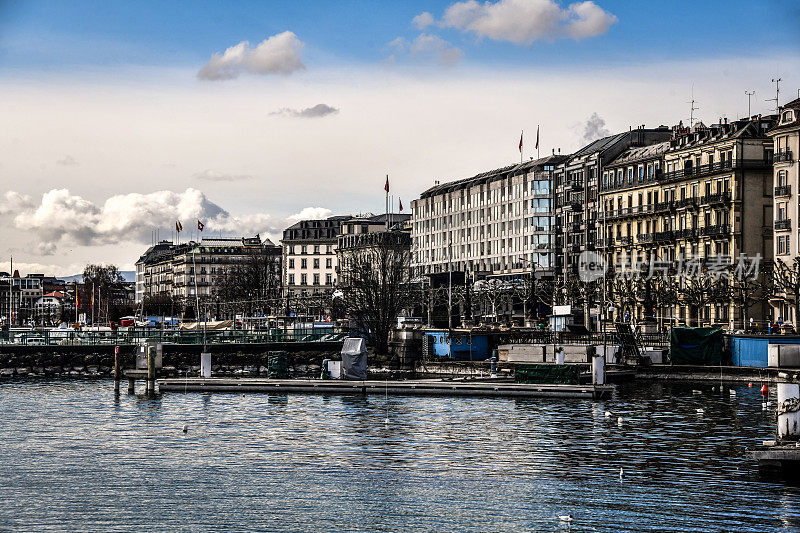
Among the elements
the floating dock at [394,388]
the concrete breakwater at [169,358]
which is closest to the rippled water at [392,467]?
the floating dock at [394,388]

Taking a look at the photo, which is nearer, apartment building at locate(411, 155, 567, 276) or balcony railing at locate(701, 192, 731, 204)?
balcony railing at locate(701, 192, 731, 204)

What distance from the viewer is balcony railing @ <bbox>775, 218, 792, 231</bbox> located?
126 m

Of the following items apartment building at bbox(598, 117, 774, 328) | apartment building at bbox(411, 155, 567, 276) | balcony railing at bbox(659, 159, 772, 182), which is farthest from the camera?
apartment building at bbox(411, 155, 567, 276)

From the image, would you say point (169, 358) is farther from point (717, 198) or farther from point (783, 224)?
point (783, 224)

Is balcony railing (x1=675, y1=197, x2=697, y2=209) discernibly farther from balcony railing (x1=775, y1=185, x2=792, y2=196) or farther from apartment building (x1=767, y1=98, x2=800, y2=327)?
balcony railing (x1=775, y1=185, x2=792, y2=196)

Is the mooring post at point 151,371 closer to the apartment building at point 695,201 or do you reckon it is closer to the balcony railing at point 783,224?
the apartment building at point 695,201

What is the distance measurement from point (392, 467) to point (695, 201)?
9661 centimetres

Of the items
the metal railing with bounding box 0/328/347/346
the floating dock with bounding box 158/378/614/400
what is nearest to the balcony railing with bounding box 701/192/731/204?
the metal railing with bounding box 0/328/347/346

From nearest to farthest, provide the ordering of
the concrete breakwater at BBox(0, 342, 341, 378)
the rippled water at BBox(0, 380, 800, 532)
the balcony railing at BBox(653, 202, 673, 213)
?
the rippled water at BBox(0, 380, 800, 532), the concrete breakwater at BBox(0, 342, 341, 378), the balcony railing at BBox(653, 202, 673, 213)

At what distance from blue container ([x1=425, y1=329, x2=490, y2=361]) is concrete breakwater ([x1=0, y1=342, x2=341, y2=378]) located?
39.0 ft

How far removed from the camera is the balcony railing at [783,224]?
125938 millimetres

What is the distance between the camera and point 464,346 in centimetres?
12675

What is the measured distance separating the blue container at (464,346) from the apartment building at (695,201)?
75.7 feet

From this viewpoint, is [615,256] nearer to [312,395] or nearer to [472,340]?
[472,340]
